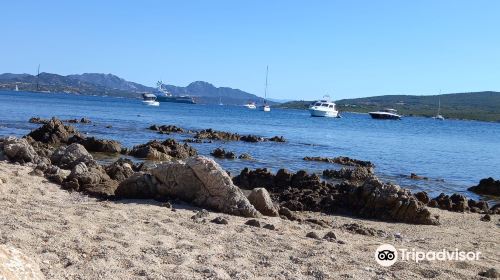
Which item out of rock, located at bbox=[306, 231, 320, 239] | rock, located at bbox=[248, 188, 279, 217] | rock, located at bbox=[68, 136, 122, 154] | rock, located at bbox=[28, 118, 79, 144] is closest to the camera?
rock, located at bbox=[306, 231, 320, 239]

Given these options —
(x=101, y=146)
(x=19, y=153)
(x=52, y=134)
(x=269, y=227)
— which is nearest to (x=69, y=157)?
(x=19, y=153)

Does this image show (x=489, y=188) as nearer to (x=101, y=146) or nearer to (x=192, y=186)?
(x=192, y=186)

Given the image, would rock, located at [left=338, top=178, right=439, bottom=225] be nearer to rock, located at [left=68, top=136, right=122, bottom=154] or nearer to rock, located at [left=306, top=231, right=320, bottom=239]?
rock, located at [left=306, top=231, right=320, bottom=239]

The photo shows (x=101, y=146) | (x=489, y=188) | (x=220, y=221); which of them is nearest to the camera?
(x=220, y=221)

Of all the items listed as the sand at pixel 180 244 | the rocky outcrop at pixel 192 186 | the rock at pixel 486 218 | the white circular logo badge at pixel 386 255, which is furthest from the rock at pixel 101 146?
the white circular logo badge at pixel 386 255

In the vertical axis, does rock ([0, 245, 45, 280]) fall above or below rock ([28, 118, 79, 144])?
above

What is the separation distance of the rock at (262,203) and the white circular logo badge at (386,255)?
9.12ft

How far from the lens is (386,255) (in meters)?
8.87

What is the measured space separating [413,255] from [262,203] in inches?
145

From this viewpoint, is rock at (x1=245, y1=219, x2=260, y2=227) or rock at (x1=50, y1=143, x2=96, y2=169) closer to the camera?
rock at (x1=245, y1=219, x2=260, y2=227)

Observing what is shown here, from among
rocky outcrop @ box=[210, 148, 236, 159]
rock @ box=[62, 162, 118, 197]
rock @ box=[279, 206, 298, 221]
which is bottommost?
rocky outcrop @ box=[210, 148, 236, 159]

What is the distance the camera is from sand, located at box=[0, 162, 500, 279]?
7.11 metres

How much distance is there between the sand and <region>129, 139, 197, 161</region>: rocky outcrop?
1221 cm

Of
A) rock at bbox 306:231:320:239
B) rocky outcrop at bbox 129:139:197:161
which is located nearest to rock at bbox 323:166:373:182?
rocky outcrop at bbox 129:139:197:161
